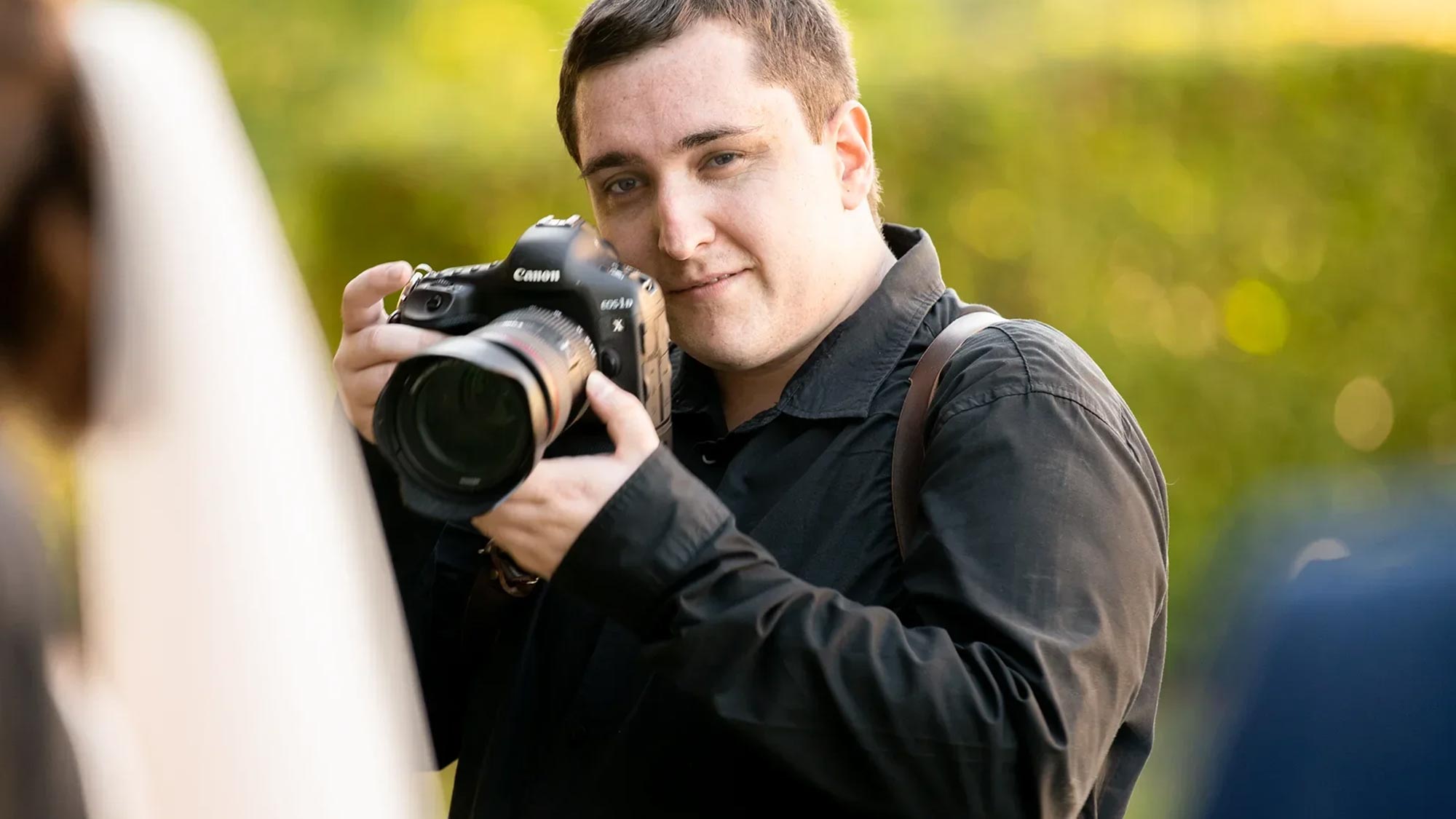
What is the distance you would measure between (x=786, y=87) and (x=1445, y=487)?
3.20 ft

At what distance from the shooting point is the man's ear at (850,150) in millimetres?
1880

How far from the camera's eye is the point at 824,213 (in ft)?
6.01

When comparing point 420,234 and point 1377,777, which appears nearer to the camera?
point 1377,777

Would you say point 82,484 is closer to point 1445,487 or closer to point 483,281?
point 1445,487

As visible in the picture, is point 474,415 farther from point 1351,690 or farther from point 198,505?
point 198,505

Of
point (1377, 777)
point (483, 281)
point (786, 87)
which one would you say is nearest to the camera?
point (1377, 777)

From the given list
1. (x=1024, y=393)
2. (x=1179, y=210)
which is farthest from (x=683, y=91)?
(x=1179, y=210)

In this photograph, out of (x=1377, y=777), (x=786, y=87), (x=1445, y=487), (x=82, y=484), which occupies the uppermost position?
(x=786, y=87)

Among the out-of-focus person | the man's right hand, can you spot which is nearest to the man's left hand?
the man's right hand

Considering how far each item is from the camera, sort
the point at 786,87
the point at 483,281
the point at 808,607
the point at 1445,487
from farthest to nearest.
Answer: the point at 786,87
the point at 483,281
the point at 808,607
the point at 1445,487

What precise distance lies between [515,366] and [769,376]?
0.56 m

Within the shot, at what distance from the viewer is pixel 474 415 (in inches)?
54.9

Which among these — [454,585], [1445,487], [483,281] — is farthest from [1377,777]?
[454,585]

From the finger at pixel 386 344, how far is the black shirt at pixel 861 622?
0.20m
